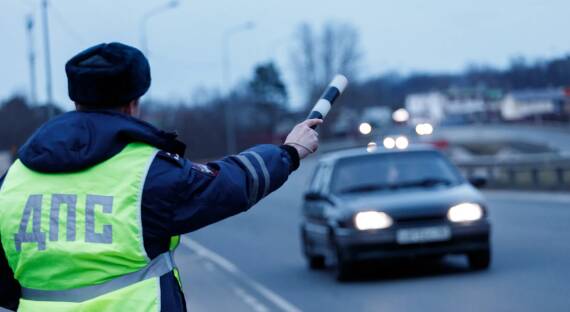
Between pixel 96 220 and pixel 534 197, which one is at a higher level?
pixel 96 220

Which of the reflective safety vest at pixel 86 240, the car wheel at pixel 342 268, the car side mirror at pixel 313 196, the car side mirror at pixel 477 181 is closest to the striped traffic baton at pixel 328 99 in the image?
the reflective safety vest at pixel 86 240

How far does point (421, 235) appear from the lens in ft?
45.9

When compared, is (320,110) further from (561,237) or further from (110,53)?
(561,237)

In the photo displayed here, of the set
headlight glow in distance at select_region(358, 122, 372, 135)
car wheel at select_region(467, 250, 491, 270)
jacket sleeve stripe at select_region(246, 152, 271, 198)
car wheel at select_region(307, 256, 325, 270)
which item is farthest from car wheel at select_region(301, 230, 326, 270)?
jacket sleeve stripe at select_region(246, 152, 271, 198)

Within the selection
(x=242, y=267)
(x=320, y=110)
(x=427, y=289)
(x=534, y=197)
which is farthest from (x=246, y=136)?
(x=320, y=110)

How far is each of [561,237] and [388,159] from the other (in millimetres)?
4110

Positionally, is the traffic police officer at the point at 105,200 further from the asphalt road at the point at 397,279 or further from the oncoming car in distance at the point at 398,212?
the oncoming car in distance at the point at 398,212

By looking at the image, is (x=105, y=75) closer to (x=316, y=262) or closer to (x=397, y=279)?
(x=397, y=279)

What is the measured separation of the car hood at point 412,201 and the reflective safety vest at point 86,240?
10867mm

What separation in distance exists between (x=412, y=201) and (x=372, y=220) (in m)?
0.53

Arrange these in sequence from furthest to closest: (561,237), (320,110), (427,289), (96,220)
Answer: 1. (561,237)
2. (427,289)
3. (320,110)
4. (96,220)

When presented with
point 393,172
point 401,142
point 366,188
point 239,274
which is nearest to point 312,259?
point 239,274

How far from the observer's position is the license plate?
45.8 ft

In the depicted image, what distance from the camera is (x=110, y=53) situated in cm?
336
